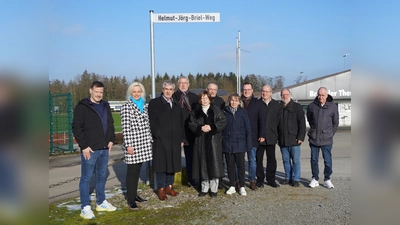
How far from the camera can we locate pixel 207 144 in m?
6.38

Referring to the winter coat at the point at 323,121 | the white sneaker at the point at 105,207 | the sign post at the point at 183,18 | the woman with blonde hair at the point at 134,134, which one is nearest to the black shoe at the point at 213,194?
the woman with blonde hair at the point at 134,134

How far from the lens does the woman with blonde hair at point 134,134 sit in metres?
5.84

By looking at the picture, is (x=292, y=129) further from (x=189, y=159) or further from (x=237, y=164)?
(x=189, y=159)

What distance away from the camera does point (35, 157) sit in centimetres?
162

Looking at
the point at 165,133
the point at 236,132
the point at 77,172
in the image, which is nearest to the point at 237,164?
the point at 236,132

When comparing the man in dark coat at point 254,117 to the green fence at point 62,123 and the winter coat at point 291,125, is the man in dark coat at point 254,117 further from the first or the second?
the green fence at point 62,123

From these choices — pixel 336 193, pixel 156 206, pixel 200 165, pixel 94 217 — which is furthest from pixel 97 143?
pixel 336 193

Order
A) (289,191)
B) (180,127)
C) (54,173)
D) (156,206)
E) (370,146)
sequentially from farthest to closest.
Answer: (54,173)
(289,191)
(180,127)
(156,206)
(370,146)

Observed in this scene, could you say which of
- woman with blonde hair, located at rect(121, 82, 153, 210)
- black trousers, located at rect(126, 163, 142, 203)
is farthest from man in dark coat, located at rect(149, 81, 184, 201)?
black trousers, located at rect(126, 163, 142, 203)

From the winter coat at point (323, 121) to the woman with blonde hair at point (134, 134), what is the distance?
3304 millimetres

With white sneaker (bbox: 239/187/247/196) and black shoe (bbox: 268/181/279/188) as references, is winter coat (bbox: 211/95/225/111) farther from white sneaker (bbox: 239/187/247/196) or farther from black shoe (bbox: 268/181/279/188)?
black shoe (bbox: 268/181/279/188)

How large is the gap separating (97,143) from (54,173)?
562 cm

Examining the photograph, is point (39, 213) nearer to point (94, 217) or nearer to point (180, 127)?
point (94, 217)

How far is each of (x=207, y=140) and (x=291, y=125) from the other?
1.90 metres
